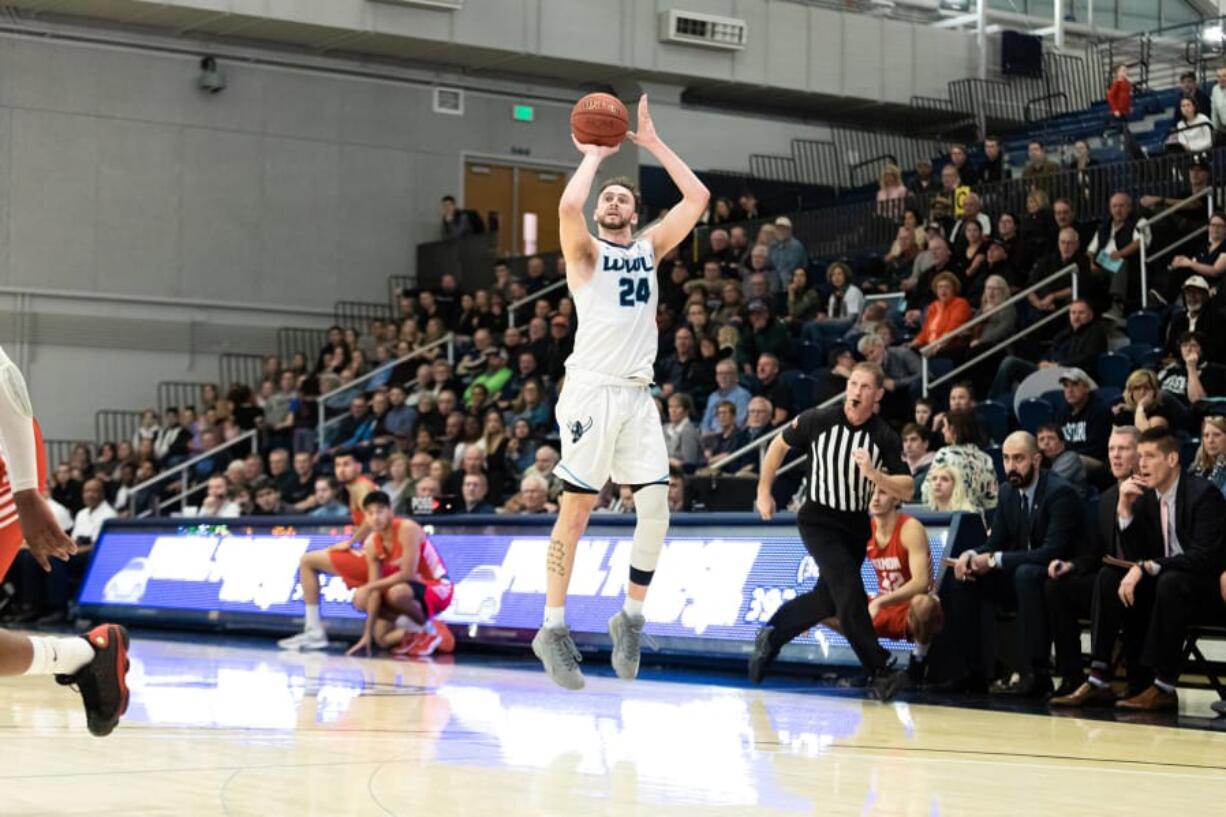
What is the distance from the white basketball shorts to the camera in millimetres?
7504

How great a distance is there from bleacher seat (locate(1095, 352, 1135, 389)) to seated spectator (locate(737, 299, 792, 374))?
3.66 metres

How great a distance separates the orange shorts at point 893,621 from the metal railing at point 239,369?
1535 centimetres

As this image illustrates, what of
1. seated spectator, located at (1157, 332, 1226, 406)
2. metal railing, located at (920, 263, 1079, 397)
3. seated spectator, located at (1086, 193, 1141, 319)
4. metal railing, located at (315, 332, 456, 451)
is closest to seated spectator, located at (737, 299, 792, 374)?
metal railing, located at (920, 263, 1079, 397)

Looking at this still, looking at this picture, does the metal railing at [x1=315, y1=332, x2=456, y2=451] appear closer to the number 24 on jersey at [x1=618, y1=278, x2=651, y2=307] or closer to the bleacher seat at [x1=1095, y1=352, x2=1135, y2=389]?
the bleacher seat at [x1=1095, y1=352, x2=1135, y2=389]

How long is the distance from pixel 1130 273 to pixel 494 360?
7166 millimetres

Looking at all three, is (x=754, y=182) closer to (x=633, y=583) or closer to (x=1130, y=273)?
(x=1130, y=273)

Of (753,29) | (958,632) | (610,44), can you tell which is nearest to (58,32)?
(610,44)

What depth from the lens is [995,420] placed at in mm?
13242

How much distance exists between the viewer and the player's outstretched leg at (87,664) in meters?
5.27

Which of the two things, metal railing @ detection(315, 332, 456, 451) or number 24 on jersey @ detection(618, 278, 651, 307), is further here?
metal railing @ detection(315, 332, 456, 451)

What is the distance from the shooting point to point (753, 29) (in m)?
24.7

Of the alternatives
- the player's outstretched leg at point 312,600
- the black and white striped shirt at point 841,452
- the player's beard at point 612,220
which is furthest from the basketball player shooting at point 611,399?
the player's outstretched leg at point 312,600

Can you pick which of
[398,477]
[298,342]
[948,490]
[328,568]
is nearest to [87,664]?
[948,490]

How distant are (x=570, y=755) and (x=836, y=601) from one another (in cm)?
332
